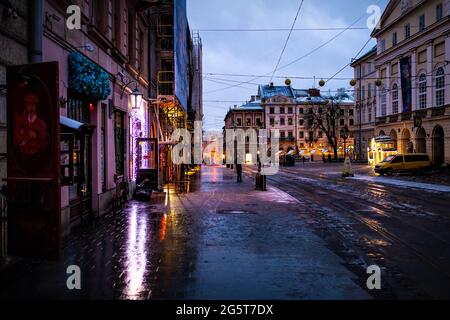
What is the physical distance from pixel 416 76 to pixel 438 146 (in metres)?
8.05

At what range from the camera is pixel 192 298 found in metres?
5.21

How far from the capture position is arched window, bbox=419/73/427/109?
43641 mm

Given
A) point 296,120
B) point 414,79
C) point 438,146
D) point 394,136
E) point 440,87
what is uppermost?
point 296,120

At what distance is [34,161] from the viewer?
5.46m

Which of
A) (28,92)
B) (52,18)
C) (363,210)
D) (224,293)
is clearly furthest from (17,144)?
(363,210)

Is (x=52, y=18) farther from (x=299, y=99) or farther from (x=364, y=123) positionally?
(x=299, y=99)

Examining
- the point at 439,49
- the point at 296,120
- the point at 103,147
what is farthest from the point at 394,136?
the point at 296,120

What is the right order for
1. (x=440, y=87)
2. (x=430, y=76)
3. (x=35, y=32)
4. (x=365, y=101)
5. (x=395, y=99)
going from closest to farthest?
(x=35, y=32), (x=440, y=87), (x=430, y=76), (x=395, y=99), (x=365, y=101)

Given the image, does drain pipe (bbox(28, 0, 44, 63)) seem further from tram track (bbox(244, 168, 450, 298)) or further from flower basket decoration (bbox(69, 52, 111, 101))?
tram track (bbox(244, 168, 450, 298))

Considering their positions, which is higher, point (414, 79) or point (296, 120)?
point (296, 120)

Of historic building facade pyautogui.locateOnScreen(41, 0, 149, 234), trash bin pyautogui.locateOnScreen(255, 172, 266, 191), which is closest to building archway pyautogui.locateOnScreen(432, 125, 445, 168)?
trash bin pyautogui.locateOnScreen(255, 172, 266, 191)

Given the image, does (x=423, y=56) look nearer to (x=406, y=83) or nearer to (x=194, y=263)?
(x=406, y=83)

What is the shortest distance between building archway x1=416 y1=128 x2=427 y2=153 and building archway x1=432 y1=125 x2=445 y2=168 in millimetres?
1931

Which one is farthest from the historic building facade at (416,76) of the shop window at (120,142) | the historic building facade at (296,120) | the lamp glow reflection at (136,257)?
the historic building facade at (296,120)
